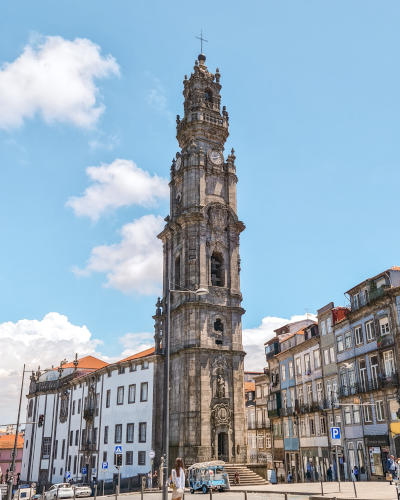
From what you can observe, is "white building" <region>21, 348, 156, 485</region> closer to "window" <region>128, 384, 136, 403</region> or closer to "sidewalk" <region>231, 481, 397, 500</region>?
"window" <region>128, 384, 136, 403</region>

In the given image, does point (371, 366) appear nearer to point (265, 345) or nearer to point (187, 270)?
point (187, 270)

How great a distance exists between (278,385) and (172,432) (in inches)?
627

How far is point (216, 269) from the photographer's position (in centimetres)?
5016

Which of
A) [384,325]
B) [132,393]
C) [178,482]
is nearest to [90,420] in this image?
[132,393]

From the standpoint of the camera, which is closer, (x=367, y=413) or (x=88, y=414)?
(x=367, y=413)

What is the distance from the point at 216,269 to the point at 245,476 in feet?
63.7

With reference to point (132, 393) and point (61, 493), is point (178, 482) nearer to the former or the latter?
point (61, 493)

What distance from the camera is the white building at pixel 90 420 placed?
1900 inches

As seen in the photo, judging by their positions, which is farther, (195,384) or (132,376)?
(132,376)

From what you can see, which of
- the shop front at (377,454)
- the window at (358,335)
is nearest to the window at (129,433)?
the shop front at (377,454)

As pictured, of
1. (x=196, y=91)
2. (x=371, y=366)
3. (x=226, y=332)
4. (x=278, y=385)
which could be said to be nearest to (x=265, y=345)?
(x=278, y=385)

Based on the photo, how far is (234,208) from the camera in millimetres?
52031

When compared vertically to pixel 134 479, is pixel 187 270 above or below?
above

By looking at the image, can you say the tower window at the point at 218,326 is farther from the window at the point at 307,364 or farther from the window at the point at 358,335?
the window at the point at 358,335
